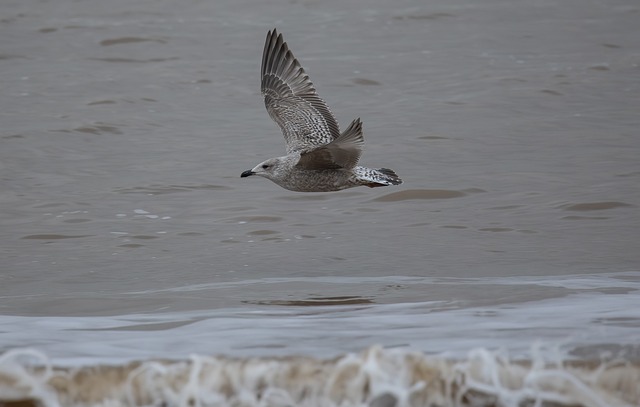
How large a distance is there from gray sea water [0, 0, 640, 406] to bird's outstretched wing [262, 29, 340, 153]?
1.85ft

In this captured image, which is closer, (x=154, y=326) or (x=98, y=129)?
(x=154, y=326)

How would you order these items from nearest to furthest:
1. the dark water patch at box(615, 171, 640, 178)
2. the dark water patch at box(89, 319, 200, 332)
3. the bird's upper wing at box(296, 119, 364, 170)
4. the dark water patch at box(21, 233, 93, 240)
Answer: the dark water patch at box(89, 319, 200, 332), the bird's upper wing at box(296, 119, 364, 170), the dark water patch at box(21, 233, 93, 240), the dark water patch at box(615, 171, 640, 178)

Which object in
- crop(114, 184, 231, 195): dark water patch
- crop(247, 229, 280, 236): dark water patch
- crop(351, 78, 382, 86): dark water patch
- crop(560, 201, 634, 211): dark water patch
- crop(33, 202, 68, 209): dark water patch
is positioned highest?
crop(351, 78, 382, 86): dark water patch

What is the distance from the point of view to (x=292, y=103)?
8406 mm

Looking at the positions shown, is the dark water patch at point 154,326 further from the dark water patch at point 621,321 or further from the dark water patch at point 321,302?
the dark water patch at point 621,321

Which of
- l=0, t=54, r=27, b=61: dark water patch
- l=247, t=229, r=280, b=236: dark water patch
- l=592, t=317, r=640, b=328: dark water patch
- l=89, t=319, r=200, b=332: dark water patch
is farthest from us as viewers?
l=0, t=54, r=27, b=61: dark water patch

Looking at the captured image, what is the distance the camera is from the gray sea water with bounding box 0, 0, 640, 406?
16.7ft

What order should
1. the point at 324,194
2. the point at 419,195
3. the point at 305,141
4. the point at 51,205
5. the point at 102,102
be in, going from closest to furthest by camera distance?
the point at 305,141
the point at 51,205
the point at 419,195
the point at 324,194
the point at 102,102

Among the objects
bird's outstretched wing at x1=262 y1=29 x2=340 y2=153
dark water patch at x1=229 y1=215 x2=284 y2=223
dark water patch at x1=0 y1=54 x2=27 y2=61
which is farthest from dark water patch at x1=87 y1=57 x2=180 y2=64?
dark water patch at x1=229 y1=215 x2=284 y2=223

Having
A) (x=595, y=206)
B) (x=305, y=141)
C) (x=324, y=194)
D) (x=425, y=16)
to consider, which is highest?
(x=425, y=16)

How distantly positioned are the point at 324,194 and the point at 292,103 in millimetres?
830

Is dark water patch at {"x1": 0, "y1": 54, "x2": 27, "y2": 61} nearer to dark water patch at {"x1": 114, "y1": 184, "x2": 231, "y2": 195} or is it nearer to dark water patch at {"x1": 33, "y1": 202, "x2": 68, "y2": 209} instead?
dark water patch at {"x1": 114, "y1": 184, "x2": 231, "y2": 195}

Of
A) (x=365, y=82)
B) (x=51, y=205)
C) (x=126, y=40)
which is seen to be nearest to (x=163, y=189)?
(x=51, y=205)

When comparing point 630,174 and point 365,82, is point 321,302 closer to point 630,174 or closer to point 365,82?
point 630,174
